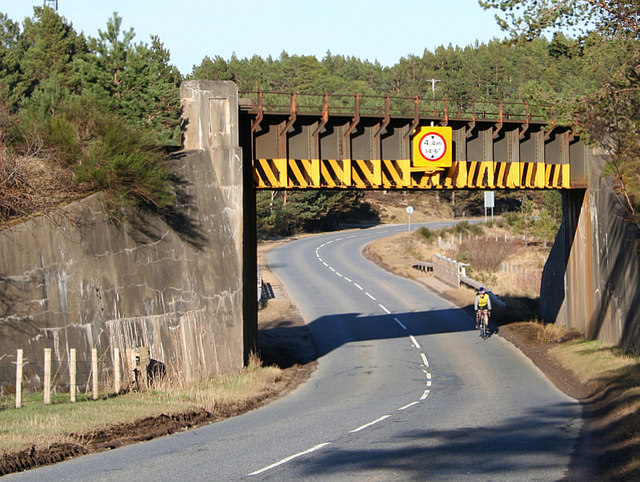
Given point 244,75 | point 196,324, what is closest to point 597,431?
point 196,324

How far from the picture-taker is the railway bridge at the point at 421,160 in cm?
2492

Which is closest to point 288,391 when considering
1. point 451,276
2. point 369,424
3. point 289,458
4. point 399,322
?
point 369,424

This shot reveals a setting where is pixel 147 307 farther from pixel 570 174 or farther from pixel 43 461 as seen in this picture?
pixel 570 174

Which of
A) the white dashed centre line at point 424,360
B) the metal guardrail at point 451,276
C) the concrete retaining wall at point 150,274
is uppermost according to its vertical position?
the concrete retaining wall at point 150,274

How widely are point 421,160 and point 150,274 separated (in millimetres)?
10091

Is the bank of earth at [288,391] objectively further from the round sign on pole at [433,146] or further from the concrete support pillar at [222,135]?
the round sign on pole at [433,146]

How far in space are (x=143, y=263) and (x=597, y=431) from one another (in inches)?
503

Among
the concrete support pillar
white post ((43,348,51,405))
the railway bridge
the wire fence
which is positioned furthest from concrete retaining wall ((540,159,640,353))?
white post ((43,348,51,405))

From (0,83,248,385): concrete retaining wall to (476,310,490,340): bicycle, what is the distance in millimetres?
11274

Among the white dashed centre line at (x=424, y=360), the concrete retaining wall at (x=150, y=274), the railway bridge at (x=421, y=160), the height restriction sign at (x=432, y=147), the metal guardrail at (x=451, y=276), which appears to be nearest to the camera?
the concrete retaining wall at (x=150, y=274)

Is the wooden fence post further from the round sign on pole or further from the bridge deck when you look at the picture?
A: the round sign on pole

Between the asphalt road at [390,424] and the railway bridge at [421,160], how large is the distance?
3935 millimetres

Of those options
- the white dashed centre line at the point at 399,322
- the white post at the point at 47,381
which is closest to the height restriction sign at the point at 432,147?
the white dashed centre line at the point at 399,322

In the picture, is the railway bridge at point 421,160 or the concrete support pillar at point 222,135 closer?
the concrete support pillar at point 222,135
